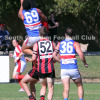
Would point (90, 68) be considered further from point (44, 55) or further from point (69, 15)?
point (69, 15)

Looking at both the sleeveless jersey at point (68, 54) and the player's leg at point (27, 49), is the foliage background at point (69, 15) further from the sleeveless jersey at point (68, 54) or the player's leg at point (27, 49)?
the sleeveless jersey at point (68, 54)

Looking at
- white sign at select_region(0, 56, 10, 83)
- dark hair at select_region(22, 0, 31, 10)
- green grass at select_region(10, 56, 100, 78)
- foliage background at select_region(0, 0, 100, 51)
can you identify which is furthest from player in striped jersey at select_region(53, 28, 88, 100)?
foliage background at select_region(0, 0, 100, 51)

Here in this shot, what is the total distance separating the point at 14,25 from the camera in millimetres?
37031

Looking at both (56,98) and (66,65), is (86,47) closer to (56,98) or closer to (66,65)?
(56,98)

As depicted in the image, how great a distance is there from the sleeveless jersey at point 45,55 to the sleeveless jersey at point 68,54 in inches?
10.5

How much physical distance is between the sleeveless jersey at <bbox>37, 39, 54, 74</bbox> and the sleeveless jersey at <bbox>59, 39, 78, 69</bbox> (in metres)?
0.27

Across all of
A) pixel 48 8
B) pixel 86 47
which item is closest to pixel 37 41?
pixel 86 47

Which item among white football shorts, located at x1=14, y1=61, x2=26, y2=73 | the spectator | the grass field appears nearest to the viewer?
the grass field

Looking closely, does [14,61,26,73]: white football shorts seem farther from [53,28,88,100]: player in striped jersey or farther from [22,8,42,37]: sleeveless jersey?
[53,28,88,100]: player in striped jersey

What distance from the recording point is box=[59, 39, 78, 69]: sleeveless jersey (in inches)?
400

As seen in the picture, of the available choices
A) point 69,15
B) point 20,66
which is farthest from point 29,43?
point 69,15

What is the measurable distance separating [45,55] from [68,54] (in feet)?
1.83

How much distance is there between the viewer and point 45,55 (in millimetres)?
10281

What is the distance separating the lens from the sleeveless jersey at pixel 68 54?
10156 mm
